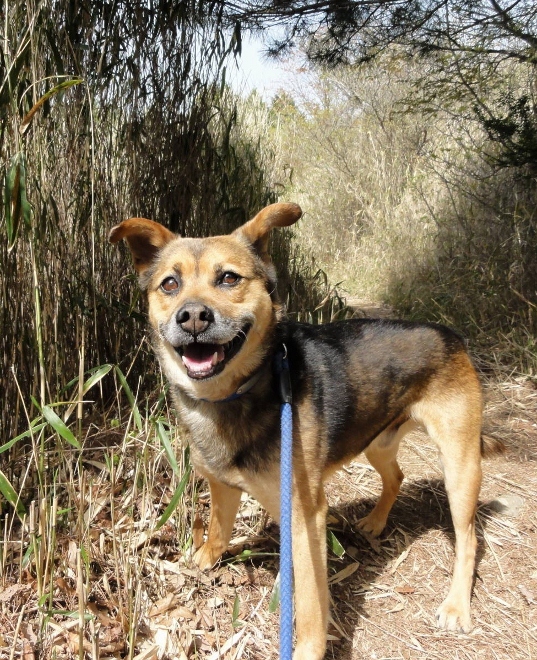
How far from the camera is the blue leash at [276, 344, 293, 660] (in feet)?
5.58

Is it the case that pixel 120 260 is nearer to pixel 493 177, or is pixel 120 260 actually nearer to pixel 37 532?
pixel 37 532

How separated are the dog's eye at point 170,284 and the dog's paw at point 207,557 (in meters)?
1.36

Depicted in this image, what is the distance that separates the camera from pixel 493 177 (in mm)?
6898

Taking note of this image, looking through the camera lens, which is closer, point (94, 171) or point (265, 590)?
point (265, 590)

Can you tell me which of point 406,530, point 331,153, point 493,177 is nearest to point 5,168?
point 406,530

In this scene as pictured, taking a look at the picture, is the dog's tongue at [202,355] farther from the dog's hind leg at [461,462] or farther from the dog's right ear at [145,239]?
the dog's hind leg at [461,462]

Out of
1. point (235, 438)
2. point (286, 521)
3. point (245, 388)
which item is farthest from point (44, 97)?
point (286, 521)

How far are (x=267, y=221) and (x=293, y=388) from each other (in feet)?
2.58

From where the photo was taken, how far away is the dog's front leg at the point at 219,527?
9.17ft

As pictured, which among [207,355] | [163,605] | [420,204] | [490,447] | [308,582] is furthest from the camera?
[420,204]

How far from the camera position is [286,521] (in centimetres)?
187

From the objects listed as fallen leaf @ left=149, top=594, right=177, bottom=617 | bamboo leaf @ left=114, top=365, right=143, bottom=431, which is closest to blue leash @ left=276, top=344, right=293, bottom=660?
bamboo leaf @ left=114, top=365, right=143, bottom=431

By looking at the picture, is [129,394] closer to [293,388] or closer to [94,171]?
[293,388]

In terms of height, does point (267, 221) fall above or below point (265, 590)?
above
